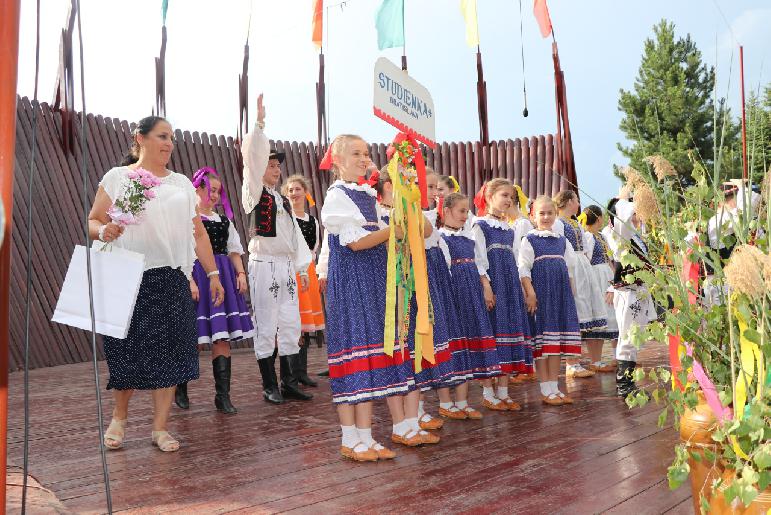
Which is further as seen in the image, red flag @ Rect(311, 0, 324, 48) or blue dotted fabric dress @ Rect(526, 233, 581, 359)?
red flag @ Rect(311, 0, 324, 48)

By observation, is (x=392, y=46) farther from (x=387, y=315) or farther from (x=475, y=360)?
(x=387, y=315)

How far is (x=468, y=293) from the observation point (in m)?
4.34

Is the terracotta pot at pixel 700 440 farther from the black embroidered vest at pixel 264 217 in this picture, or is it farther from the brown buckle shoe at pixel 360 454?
the black embroidered vest at pixel 264 217

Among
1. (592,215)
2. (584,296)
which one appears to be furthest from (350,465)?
(592,215)

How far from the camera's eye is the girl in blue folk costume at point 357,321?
3211 millimetres

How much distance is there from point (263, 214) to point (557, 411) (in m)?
2.06

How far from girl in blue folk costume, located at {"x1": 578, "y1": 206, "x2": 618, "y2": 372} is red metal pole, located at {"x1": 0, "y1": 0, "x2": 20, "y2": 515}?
4.95m

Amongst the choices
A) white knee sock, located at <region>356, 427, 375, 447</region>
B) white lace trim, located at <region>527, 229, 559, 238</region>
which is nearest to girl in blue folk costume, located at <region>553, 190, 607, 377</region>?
white lace trim, located at <region>527, 229, 559, 238</region>

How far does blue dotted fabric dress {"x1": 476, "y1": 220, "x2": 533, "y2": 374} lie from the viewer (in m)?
4.52

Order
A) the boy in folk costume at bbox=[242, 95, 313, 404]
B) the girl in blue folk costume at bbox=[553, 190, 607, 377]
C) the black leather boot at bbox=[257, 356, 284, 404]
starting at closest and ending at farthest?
1. the boy in folk costume at bbox=[242, 95, 313, 404]
2. the black leather boot at bbox=[257, 356, 284, 404]
3. the girl in blue folk costume at bbox=[553, 190, 607, 377]

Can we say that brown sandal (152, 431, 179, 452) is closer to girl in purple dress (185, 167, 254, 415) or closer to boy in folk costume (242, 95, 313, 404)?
girl in purple dress (185, 167, 254, 415)

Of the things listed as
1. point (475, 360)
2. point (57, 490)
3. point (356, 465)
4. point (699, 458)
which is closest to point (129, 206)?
point (57, 490)

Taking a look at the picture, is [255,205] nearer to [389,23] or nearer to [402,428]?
[402,428]

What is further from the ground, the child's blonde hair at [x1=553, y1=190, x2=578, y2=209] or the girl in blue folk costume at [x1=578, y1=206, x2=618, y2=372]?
the child's blonde hair at [x1=553, y1=190, x2=578, y2=209]
